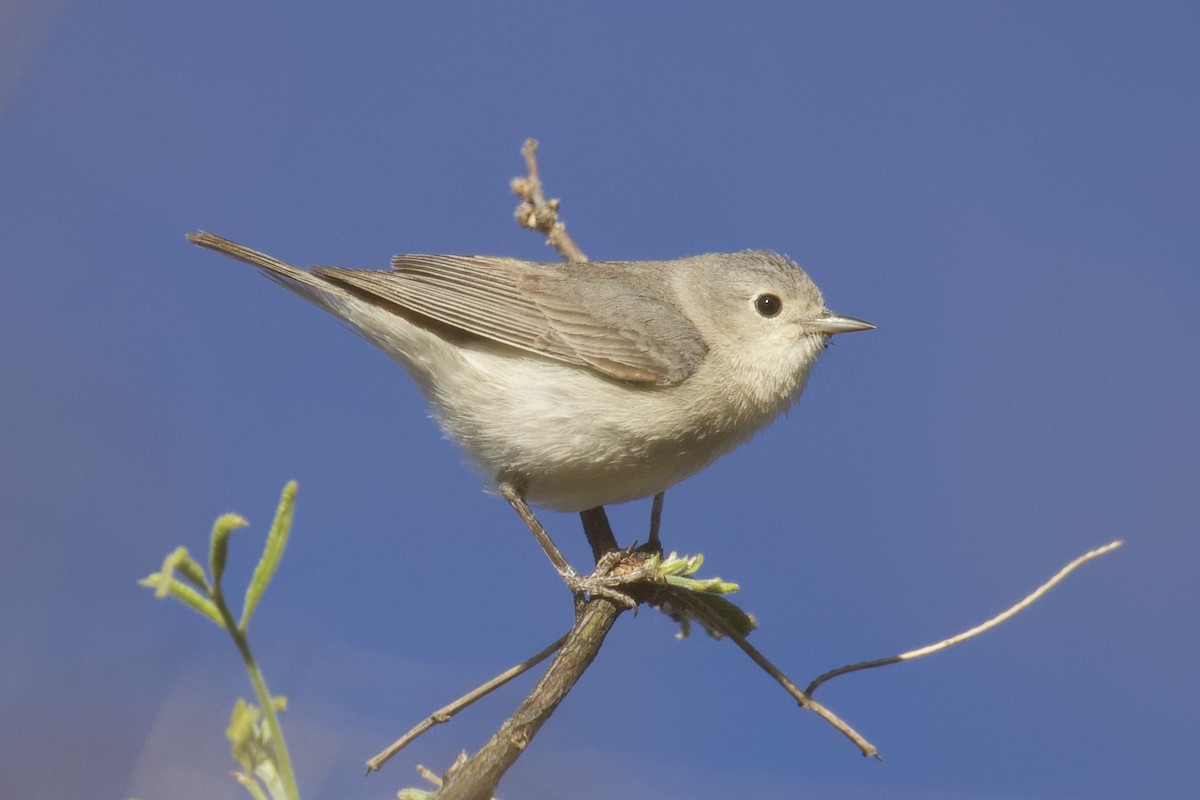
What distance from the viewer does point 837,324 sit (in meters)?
3.12

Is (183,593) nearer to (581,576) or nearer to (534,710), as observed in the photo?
(534,710)

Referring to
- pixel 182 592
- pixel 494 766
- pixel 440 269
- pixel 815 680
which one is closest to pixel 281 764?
pixel 182 592

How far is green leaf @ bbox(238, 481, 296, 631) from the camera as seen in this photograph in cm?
64

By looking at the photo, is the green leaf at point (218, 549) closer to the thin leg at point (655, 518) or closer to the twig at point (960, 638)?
the twig at point (960, 638)

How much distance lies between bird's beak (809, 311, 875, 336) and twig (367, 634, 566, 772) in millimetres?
1894

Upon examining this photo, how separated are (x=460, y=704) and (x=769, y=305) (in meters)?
2.15

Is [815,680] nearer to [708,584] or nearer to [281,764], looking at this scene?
[708,584]

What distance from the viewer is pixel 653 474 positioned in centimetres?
272

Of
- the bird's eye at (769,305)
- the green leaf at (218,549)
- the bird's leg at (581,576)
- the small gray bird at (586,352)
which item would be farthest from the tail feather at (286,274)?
the green leaf at (218,549)

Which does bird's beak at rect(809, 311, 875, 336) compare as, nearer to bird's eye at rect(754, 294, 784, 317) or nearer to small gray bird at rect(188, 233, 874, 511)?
small gray bird at rect(188, 233, 874, 511)

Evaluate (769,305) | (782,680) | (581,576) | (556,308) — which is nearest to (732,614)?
(782,680)

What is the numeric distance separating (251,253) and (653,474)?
45.7 inches

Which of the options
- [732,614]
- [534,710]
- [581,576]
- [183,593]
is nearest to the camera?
[183,593]

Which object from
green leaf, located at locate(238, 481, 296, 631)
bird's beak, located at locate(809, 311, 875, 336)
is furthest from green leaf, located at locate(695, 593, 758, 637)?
bird's beak, located at locate(809, 311, 875, 336)
